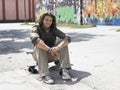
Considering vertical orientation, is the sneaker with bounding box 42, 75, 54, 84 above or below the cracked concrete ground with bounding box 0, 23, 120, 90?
above

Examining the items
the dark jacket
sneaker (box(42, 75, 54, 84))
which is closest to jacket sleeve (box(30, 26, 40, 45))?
the dark jacket

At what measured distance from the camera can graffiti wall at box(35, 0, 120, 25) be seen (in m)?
26.8

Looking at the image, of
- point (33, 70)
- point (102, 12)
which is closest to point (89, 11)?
point (102, 12)

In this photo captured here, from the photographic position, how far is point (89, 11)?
2959 cm

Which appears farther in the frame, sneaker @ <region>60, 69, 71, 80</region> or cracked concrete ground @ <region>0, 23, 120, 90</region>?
sneaker @ <region>60, 69, 71, 80</region>

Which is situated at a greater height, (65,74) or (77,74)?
(65,74)

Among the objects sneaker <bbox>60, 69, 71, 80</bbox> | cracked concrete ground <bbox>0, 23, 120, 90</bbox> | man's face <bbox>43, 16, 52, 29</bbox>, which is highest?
man's face <bbox>43, 16, 52, 29</bbox>

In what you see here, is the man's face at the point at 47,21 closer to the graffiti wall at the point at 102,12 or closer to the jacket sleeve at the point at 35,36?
the jacket sleeve at the point at 35,36

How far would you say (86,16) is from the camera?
98.0 ft

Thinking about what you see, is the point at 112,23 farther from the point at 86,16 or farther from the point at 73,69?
the point at 73,69

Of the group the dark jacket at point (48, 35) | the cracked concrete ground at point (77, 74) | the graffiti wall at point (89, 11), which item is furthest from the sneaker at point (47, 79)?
the graffiti wall at point (89, 11)

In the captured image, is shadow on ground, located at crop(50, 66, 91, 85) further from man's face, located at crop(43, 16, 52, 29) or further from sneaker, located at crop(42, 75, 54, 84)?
man's face, located at crop(43, 16, 52, 29)

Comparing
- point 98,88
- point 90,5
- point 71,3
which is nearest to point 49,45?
point 98,88

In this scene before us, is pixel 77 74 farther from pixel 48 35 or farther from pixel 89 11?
pixel 89 11
